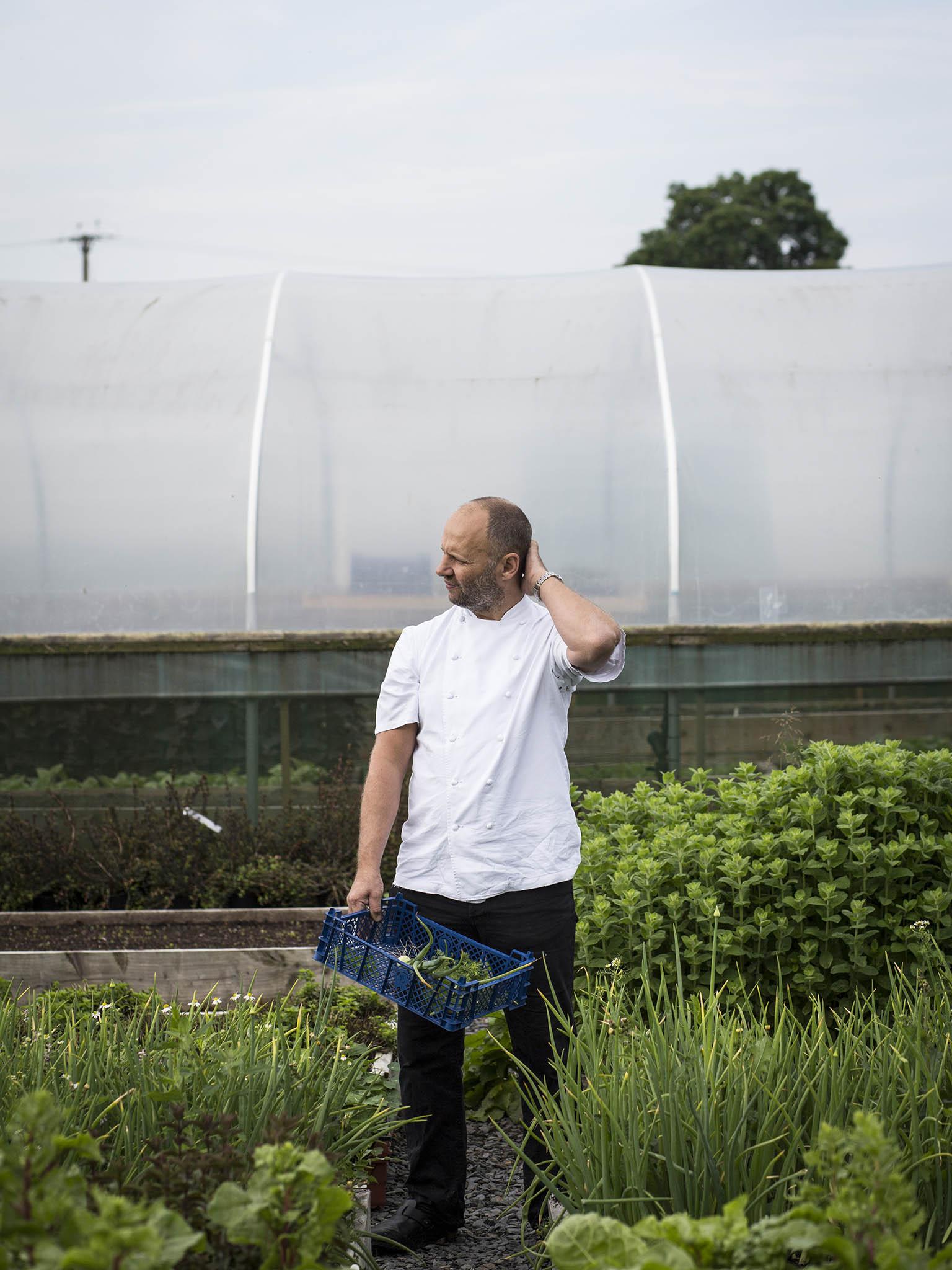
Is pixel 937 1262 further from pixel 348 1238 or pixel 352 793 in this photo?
pixel 352 793

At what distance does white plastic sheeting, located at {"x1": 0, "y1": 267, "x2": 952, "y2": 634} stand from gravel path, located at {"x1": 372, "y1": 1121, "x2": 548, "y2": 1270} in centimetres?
354

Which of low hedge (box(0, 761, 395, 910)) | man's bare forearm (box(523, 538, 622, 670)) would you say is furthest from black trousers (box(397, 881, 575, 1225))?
low hedge (box(0, 761, 395, 910))

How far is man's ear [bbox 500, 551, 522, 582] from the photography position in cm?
299

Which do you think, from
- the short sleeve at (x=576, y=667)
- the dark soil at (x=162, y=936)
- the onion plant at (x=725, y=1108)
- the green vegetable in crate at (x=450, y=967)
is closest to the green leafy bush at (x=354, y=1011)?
the green vegetable in crate at (x=450, y=967)

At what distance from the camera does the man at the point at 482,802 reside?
2.91 meters

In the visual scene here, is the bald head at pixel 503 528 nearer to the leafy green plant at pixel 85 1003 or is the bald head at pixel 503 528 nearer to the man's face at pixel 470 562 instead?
the man's face at pixel 470 562

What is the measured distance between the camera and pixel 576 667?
115 inches

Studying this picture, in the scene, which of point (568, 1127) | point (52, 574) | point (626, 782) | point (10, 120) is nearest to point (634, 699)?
point (626, 782)

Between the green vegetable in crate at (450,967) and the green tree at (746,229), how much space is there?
28.6 metres

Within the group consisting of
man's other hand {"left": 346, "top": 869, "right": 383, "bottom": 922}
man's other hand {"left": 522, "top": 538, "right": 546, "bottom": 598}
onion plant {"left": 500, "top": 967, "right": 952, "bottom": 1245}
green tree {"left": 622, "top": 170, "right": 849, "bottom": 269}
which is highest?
green tree {"left": 622, "top": 170, "right": 849, "bottom": 269}

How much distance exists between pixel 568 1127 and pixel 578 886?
160 centimetres

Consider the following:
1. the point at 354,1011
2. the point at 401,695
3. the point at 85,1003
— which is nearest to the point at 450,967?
the point at 401,695

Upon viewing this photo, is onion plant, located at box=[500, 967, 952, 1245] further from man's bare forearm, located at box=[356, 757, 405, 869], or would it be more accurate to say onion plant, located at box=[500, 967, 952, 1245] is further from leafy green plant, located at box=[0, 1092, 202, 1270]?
leafy green plant, located at box=[0, 1092, 202, 1270]

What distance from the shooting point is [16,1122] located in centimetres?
191
